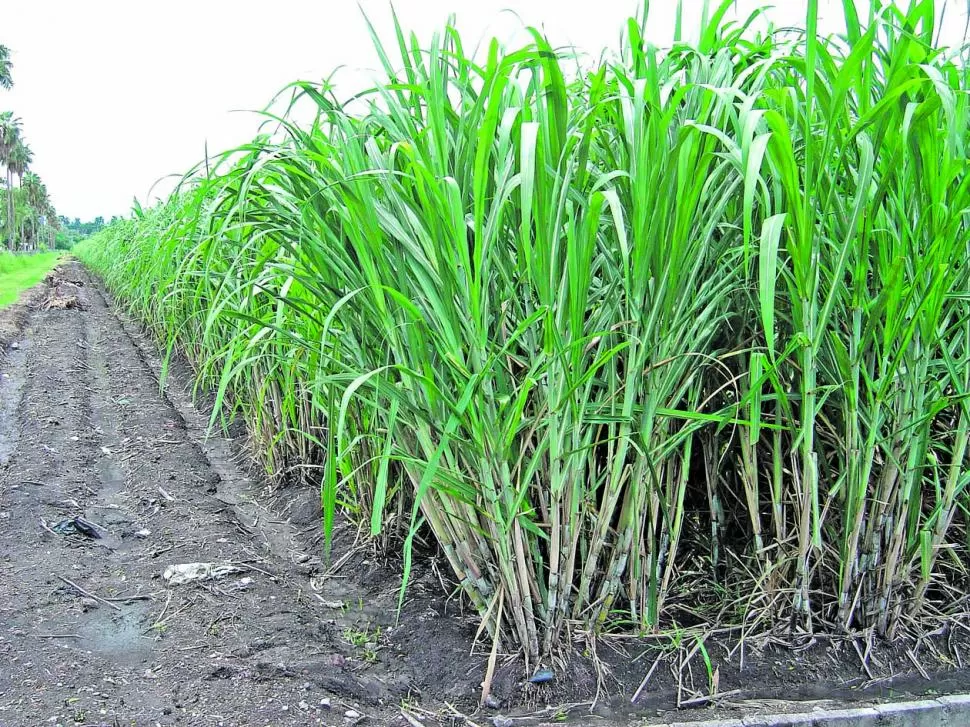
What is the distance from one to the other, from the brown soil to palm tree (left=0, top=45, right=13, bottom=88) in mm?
34366

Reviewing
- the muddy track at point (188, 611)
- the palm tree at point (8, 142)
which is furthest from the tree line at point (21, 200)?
the muddy track at point (188, 611)

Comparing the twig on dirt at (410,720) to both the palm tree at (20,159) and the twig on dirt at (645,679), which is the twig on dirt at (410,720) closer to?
the twig on dirt at (645,679)

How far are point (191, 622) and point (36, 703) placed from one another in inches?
15.8

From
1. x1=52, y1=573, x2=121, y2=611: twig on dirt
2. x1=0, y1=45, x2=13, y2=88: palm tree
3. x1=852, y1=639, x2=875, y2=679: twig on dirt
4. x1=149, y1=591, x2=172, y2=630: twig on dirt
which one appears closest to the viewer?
x1=852, y1=639, x2=875, y2=679: twig on dirt

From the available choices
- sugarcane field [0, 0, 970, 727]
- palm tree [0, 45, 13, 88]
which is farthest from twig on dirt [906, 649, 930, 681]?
palm tree [0, 45, 13, 88]

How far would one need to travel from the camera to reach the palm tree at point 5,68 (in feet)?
98.9

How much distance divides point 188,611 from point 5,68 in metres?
36.0

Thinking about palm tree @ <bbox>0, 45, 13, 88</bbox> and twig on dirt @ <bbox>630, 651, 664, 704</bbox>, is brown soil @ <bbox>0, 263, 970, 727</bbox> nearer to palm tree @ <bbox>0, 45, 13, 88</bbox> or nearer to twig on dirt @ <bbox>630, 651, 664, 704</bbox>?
twig on dirt @ <bbox>630, 651, 664, 704</bbox>

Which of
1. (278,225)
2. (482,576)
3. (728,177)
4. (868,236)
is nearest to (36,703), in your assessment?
(482,576)

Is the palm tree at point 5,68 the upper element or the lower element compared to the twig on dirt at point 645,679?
upper

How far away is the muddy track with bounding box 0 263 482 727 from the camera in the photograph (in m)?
1.47

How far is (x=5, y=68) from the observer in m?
30.5

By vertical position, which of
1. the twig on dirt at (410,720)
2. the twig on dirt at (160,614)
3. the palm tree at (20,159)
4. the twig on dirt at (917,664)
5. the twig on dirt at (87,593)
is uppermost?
the palm tree at (20,159)

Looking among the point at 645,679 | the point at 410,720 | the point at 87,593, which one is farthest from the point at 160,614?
the point at 645,679
